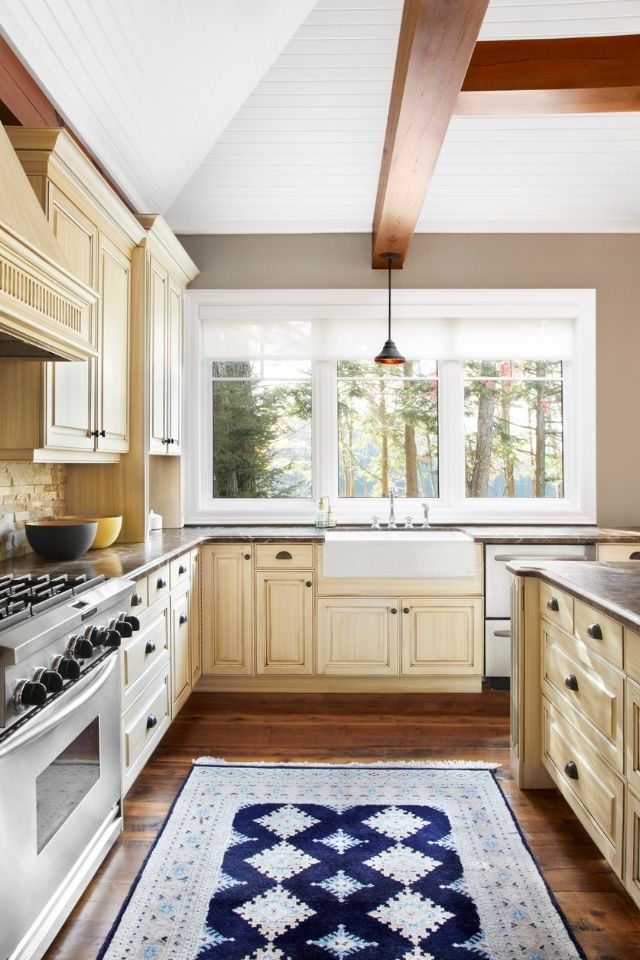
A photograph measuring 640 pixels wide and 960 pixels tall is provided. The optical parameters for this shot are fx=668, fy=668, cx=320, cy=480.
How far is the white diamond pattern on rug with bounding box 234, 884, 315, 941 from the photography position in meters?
1.81

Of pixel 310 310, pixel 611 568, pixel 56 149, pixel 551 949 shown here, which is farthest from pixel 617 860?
pixel 310 310

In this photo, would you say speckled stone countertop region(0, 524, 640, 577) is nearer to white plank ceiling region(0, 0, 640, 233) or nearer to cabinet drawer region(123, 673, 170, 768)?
cabinet drawer region(123, 673, 170, 768)

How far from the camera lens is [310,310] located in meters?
4.25

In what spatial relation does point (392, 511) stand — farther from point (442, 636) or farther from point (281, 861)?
point (281, 861)

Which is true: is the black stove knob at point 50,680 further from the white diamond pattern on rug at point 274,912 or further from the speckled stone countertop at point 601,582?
the speckled stone countertop at point 601,582

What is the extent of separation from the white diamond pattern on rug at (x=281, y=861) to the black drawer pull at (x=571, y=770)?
0.85 m

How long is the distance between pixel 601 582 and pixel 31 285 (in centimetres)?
191

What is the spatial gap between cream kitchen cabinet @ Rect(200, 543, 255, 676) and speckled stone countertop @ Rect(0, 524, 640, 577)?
0.09m

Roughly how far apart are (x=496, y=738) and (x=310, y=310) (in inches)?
106

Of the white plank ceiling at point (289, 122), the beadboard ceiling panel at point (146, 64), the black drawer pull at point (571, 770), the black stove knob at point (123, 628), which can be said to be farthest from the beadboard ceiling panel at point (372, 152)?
the black drawer pull at point (571, 770)

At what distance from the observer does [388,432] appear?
435cm

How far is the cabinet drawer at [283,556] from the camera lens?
3701 millimetres

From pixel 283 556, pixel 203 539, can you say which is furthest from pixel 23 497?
pixel 283 556

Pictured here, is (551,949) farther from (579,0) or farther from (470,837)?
(579,0)
